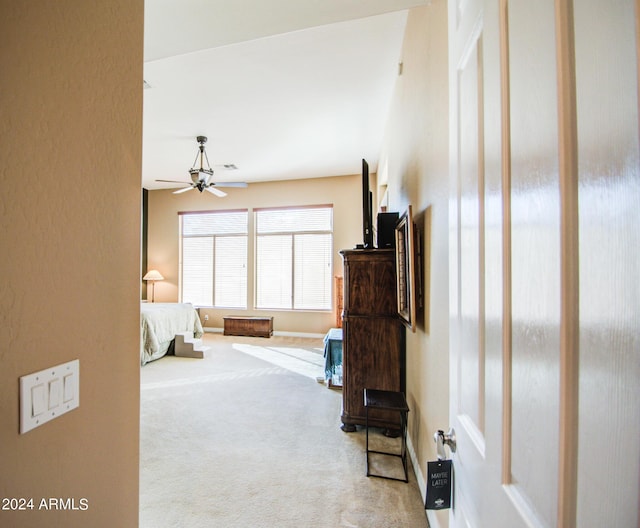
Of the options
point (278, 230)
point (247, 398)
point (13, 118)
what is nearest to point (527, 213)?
point (13, 118)

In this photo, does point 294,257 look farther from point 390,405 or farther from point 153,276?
point 390,405

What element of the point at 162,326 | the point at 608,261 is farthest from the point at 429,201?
the point at 162,326

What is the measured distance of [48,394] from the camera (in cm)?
67

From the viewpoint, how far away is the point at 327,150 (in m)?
4.69

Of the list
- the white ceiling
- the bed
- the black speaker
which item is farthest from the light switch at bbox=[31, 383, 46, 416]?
the bed

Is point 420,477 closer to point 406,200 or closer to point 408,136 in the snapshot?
point 406,200

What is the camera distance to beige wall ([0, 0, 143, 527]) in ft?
1.98

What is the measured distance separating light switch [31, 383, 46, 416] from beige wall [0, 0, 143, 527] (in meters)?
0.03

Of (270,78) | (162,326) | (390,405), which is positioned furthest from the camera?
(162,326)

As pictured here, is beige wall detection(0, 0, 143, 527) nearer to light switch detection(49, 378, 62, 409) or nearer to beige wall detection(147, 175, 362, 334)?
light switch detection(49, 378, 62, 409)

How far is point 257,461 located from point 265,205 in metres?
5.04

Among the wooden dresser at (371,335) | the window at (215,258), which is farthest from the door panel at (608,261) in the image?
the window at (215,258)

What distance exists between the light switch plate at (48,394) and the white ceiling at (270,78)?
1.78 meters

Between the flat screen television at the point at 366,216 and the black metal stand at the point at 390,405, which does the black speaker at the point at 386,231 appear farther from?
the black metal stand at the point at 390,405
